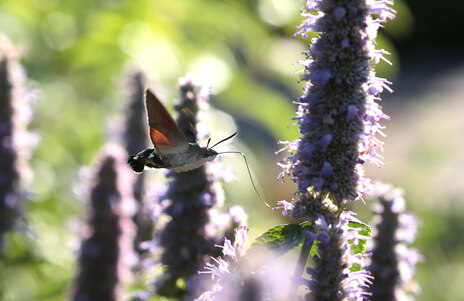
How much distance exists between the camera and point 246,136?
5383mm

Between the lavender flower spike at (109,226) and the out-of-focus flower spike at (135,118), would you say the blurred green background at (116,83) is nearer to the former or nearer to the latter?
the out-of-focus flower spike at (135,118)

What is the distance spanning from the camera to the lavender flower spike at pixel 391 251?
2.95 meters

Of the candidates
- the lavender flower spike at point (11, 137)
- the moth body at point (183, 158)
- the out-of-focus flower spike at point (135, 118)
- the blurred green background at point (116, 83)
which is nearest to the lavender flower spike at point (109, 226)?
the blurred green background at point (116, 83)

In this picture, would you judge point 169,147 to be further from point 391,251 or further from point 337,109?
point 391,251

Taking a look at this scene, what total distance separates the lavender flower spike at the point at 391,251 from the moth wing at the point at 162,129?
98 cm

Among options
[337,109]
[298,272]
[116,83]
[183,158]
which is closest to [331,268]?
[298,272]

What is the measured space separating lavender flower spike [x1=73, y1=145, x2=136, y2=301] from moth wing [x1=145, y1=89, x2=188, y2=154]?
1650 mm

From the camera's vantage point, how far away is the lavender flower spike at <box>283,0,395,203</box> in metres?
2.14

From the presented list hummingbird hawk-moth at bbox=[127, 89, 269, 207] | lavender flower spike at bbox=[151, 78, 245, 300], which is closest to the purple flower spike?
hummingbird hawk-moth at bbox=[127, 89, 269, 207]

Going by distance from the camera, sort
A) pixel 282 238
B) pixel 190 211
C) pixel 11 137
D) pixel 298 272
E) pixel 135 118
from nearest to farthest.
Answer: pixel 298 272 → pixel 282 238 → pixel 190 211 → pixel 11 137 → pixel 135 118

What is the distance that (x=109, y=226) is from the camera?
14.8 feet

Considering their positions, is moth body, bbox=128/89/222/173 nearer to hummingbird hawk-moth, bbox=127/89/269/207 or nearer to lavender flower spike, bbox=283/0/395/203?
hummingbird hawk-moth, bbox=127/89/269/207

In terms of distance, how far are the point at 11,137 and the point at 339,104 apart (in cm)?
323

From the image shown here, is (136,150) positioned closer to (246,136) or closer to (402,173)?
(246,136)
